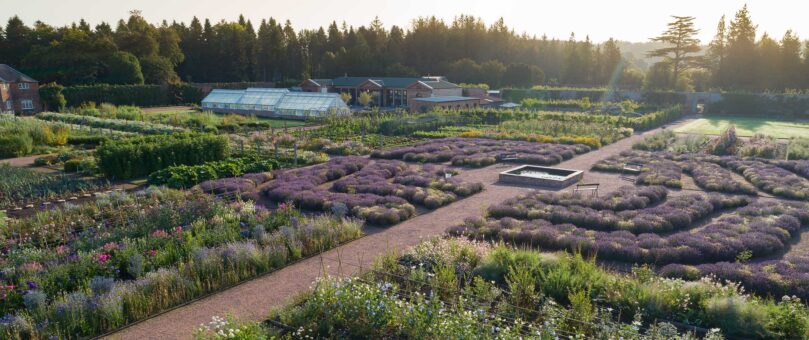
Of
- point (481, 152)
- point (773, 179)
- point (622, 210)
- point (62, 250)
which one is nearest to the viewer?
point (62, 250)

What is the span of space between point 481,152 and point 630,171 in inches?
299

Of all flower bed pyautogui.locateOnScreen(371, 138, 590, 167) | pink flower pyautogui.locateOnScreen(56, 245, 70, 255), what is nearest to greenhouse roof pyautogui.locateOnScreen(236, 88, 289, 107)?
flower bed pyautogui.locateOnScreen(371, 138, 590, 167)

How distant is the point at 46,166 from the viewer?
25094 millimetres

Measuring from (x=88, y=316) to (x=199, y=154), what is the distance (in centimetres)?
1564

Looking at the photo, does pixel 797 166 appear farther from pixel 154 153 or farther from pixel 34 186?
pixel 34 186

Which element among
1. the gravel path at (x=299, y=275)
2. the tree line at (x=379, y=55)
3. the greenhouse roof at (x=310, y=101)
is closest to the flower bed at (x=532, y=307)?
the gravel path at (x=299, y=275)

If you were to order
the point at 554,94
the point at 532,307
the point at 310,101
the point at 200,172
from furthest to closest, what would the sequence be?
the point at 554,94 < the point at 310,101 < the point at 200,172 < the point at 532,307

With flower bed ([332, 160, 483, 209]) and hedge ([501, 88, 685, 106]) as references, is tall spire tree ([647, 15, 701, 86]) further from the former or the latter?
flower bed ([332, 160, 483, 209])

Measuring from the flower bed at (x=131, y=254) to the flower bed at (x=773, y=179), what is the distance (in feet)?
50.3

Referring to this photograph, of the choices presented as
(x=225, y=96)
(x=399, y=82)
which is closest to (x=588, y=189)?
(x=399, y=82)

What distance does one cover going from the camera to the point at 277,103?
161ft

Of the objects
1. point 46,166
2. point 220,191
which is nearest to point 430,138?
point 220,191

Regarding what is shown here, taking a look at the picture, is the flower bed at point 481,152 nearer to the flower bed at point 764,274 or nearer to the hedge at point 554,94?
the flower bed at point 764,274

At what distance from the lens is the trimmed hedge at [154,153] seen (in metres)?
21.6
